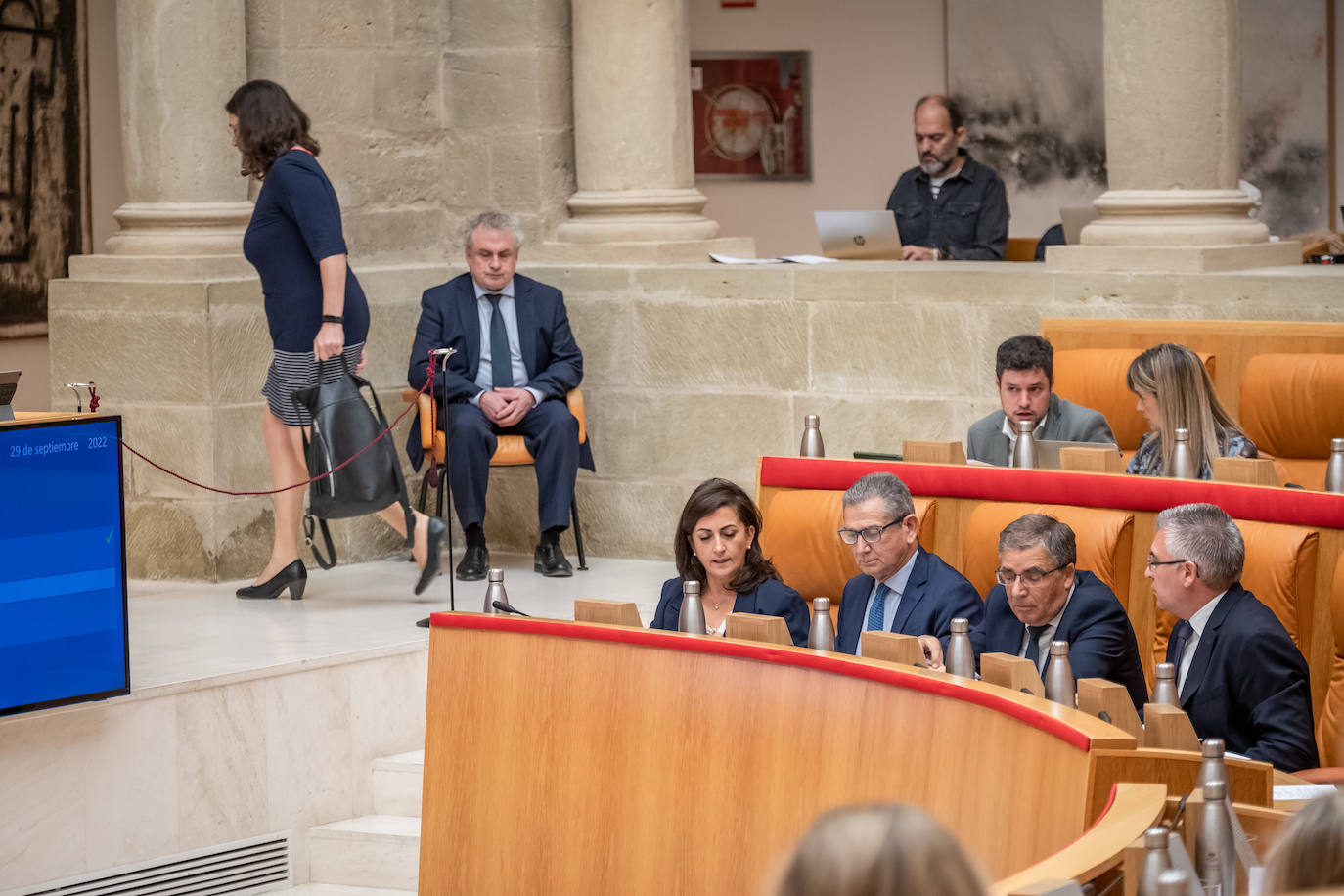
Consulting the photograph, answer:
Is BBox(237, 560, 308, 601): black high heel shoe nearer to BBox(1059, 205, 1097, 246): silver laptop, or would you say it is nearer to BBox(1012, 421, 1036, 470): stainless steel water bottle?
BBox(1012, 421, 1036, 470): stainless steel water bottle

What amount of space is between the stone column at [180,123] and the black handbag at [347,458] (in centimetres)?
108

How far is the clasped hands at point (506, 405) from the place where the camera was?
19.9 ft

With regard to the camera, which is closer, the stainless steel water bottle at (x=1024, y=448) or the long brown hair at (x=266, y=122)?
the stainless steel water bottle at (x=1024, y=448)

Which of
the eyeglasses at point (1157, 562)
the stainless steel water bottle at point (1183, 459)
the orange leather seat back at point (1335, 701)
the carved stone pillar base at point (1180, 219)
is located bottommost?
the orange leather seat back at point (1335, 701)

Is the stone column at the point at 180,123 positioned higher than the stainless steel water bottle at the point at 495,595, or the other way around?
the stone column at the point at 180,123

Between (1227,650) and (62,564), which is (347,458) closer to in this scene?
(62,564)

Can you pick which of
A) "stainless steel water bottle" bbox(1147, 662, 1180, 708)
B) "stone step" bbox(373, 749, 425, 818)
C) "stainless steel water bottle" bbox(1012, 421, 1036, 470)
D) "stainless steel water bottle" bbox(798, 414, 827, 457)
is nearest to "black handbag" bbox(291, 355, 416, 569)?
"stone step" bbox(373, 749, 425, 818)

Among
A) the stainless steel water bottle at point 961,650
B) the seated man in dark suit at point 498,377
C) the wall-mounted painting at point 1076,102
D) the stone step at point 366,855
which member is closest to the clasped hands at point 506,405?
the seated man in dark suit at point 498,377

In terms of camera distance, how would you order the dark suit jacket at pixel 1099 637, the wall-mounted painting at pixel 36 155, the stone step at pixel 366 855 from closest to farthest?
the dark suit jacket at pixel 1099 637, the stone step at pixel 366 855, the wall-mounted painting at pixel 36 155

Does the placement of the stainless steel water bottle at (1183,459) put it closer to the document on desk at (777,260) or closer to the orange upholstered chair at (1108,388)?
the orange upholstered chair at (1108,388)

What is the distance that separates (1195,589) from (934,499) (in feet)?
3.46

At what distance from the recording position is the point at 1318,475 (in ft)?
17.1

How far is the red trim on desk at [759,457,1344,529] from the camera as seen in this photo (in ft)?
13.1

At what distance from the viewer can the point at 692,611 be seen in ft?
11.6
